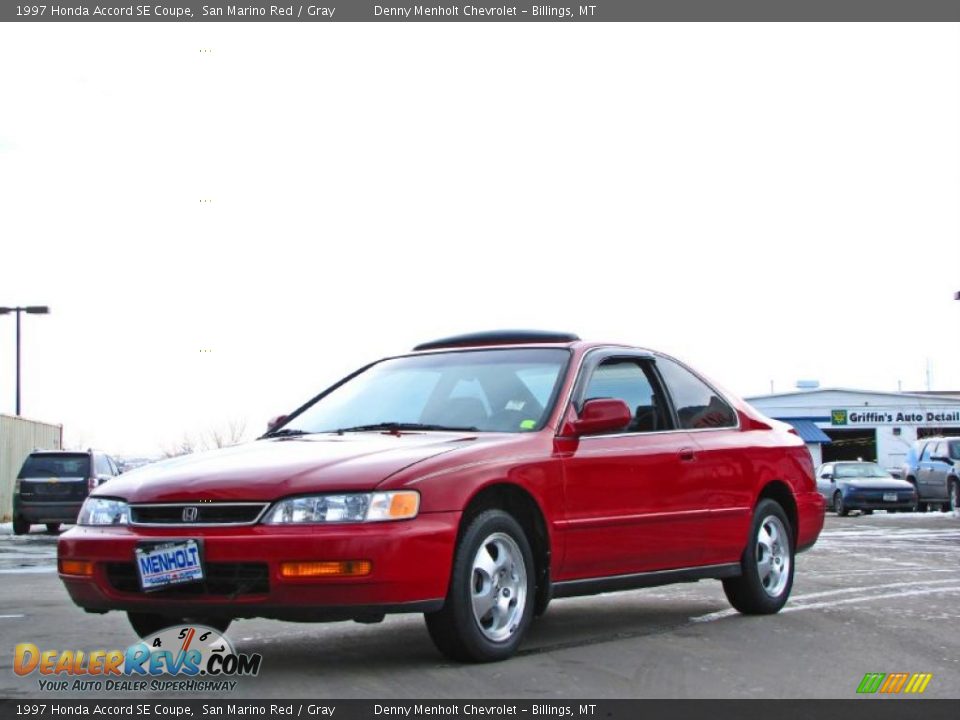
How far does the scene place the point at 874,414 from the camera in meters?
65.5

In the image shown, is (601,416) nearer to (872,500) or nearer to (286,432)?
(286,432)

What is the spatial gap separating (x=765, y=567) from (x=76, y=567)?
420cm

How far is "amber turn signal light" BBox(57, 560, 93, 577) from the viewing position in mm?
6120

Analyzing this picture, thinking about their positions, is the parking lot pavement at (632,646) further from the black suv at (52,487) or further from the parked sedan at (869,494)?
the parked sedan at (869,494)

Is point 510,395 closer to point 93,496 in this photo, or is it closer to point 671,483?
point 671,483

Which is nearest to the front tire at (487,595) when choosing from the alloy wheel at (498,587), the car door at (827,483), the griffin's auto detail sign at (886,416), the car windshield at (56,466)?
the alloy wheel at (498,587)

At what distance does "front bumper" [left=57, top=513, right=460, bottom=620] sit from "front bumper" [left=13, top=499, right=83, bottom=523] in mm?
19288

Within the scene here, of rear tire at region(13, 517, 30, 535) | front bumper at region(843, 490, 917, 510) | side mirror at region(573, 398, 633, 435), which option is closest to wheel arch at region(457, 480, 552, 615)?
side mirror at region(573, 398, 633, 435)

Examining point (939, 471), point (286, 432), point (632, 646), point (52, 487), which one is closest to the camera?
point (632, 646)

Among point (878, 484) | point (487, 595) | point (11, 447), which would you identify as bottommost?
point (878, 484)

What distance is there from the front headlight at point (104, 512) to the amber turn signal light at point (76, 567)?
197 millimetres

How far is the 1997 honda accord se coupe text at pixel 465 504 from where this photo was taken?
18.8 feet

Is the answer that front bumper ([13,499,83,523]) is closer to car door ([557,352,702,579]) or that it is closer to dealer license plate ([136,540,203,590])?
car door ([557,352,702,579])

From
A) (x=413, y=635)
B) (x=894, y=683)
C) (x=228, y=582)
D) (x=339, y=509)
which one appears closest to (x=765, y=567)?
(x=413, y=635)
